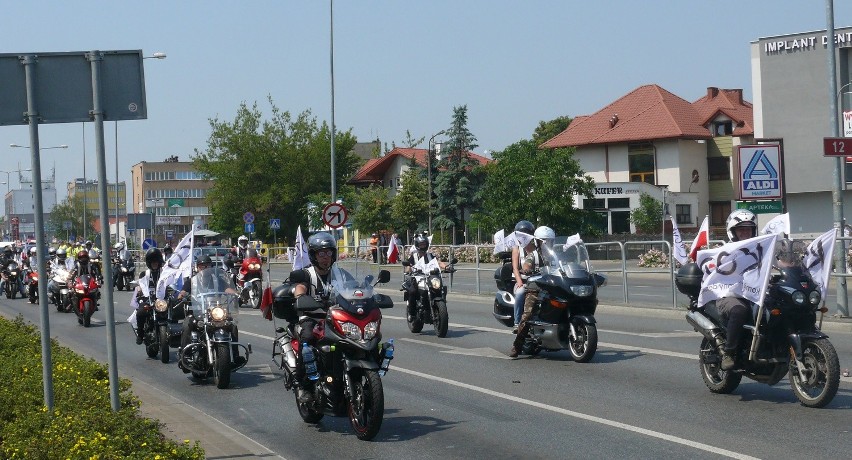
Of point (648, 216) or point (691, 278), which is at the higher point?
point (648, 216)

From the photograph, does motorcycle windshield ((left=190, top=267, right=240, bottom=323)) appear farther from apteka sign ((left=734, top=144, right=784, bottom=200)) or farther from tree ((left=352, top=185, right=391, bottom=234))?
tree ((left=352, top=185, right=391, bottom=234))

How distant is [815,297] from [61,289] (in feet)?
70.9

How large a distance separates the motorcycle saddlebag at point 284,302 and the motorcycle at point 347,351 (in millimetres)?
101

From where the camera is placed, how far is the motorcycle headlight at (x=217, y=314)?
12.2 m

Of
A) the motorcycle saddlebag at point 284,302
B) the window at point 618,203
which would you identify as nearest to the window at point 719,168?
the window at point 618,203

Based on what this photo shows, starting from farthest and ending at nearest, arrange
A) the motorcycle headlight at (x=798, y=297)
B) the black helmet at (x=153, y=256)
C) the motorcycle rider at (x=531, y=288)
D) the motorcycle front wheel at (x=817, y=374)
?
1. the black helmet at (x=153, y=256)
2. the motorcycle rider at (x=531, y=288)
3. the motorcycle headlight at (x=798, y=297)
4. the motorcycle front wheel at (x=817, y=374)

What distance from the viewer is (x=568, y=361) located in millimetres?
13508

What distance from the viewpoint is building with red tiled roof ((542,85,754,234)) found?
69.6m

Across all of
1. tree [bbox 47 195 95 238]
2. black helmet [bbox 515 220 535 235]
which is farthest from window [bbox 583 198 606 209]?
tree [bbox 47 195 95 238]

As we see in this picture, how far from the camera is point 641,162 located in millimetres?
71188

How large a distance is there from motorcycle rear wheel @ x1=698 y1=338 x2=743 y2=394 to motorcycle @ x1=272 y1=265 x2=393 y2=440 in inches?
125

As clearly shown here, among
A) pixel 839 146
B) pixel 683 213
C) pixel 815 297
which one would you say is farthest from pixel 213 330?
pixel 683 213

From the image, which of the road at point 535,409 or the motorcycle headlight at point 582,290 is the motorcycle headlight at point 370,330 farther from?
the motorcycle headlight at point 582,290

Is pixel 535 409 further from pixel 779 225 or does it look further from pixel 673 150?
pixel 673 150
